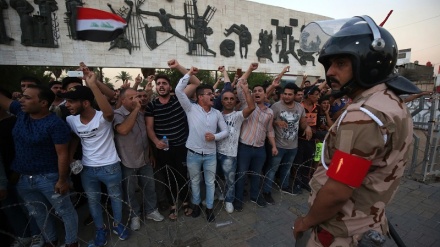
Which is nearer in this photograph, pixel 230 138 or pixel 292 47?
pixel 230 138

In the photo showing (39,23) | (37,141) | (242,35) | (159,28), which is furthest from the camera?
(242,35)

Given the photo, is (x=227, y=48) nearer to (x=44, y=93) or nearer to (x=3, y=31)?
(x=3, y=31)

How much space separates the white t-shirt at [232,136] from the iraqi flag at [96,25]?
4379 millimetres

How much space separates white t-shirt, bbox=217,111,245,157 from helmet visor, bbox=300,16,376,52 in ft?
5.07

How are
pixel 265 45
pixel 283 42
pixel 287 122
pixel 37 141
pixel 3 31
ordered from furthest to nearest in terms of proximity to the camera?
pixel 283 42
pixel 265 45
pixel 3 31
pixel 287 122
pixel 37 141

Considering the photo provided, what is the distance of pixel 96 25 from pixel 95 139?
4.41 metres

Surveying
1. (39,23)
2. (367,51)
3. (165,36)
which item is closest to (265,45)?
(165,36)

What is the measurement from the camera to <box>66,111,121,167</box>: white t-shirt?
2.87m

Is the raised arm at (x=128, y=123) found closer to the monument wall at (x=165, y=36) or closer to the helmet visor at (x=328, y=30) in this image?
the helmet visor at (x=328, y=30)

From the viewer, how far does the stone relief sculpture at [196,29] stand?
1213 centimetres

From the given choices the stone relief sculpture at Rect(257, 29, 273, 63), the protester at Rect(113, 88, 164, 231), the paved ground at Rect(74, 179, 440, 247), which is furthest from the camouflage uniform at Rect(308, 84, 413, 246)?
the stone relief sculpture at Rect(257, 29, 273, 63)

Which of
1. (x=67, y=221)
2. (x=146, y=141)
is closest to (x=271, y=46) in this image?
(x=146, y=141)

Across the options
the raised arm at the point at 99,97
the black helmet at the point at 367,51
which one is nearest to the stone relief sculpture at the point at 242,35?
the raised arm at the point at 99,97

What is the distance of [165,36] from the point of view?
453 inches
